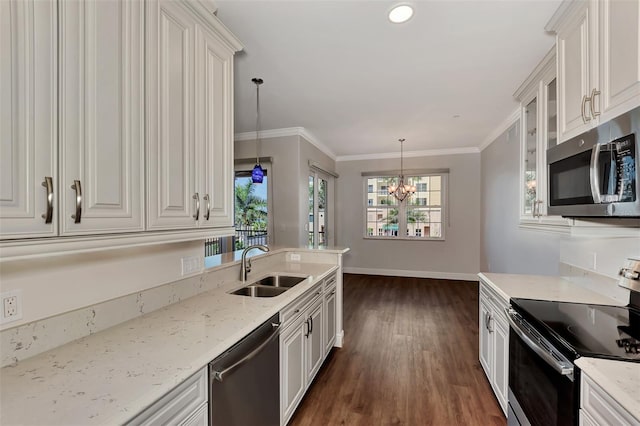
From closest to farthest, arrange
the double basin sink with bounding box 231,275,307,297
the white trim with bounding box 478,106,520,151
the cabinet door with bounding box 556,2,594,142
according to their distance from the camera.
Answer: the cabinet door with bounding box 556,2,594,142 → the double basin sink with bounding box 231,275,307,297 → the white trim with bounding box 478,106,520,151

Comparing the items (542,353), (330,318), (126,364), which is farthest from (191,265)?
(542,353)

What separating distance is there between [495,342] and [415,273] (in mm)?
4246

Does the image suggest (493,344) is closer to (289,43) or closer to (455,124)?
(289,43)

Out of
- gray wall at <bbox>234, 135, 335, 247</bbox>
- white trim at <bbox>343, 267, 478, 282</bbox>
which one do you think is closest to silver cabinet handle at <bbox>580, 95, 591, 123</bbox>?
gray wall at <bbox>234, 135, 335, 247</bbox>

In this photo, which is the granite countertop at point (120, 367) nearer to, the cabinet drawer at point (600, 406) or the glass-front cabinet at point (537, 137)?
the cabinet drawer at point (600, 406)

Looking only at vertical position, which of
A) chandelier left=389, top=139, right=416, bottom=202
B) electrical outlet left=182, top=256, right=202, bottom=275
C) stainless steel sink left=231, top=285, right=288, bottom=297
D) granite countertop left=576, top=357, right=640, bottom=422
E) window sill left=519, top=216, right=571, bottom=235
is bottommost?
stainless steel sink left=231, top=285, right=288, bottom=297

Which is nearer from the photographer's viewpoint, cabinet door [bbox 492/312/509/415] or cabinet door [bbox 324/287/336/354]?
cabinet door [bbox 492/312/509/415]

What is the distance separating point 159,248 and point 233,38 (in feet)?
4.52

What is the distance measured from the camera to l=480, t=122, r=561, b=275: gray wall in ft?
10.2

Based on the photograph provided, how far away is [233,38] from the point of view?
5.96 feet

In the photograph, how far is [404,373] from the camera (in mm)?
2605

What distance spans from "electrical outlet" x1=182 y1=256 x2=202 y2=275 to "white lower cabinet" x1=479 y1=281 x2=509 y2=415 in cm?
206

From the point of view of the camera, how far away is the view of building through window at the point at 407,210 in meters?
6.18

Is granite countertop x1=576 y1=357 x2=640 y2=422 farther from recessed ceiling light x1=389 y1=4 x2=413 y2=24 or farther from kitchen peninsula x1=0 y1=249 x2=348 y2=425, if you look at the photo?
recessed ceiling light x1=389 y1=4 x2=413 y2=24
